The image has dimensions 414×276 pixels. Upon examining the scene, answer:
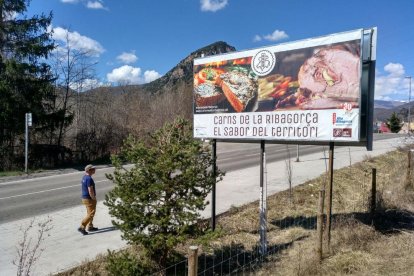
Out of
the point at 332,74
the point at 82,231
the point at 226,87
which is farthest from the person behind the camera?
the point at 82,231

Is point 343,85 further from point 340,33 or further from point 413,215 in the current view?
point 413,215

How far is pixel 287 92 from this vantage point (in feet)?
21.7

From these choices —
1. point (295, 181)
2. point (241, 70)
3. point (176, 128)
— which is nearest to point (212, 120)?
point (241, 70)

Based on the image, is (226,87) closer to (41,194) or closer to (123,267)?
(123,267)

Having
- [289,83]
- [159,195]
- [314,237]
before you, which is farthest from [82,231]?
[289,83]

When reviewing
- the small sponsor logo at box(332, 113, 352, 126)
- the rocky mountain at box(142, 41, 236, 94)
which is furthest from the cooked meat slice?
the rocky mountain at box(142, 41, 236, 94)

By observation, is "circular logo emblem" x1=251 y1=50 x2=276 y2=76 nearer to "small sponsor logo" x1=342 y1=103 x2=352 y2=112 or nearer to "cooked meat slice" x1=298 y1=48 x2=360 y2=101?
"cooked meat slice" x1=298 y1=48 x2=360 y2=101

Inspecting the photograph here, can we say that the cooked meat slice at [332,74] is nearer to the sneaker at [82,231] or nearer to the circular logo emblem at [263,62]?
the circular logo emblem at [263,62]

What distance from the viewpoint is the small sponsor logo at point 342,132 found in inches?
237

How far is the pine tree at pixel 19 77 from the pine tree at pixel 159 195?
1759 cm

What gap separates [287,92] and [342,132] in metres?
1.20

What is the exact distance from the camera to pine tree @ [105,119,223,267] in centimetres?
508

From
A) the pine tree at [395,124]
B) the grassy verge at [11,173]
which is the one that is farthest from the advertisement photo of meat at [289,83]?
the pine tree at [395,124]

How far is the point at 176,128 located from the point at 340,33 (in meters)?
3.12
